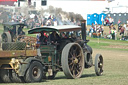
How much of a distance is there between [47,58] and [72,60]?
89 cm

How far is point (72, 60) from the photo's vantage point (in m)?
13.4

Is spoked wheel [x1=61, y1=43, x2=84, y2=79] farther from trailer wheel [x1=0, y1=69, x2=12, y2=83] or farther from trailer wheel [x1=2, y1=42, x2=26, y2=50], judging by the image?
trailer wheel [x1=0, y1=69, x2=12, y2=83]

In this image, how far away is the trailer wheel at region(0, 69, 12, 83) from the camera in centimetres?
1196

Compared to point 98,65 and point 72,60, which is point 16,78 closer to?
point 72,60

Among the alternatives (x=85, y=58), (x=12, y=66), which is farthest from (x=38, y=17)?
(x=12, y=66)

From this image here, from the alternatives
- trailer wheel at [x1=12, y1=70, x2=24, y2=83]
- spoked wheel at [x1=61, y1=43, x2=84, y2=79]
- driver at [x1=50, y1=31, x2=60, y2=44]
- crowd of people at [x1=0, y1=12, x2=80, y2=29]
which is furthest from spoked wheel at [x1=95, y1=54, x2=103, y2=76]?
crowd of people at [x1=0, y1=12, x2=80, y2=29]

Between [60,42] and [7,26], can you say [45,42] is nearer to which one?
[60,42]

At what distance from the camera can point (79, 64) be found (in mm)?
13875

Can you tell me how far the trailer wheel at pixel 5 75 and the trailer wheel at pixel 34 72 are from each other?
0.72 metres

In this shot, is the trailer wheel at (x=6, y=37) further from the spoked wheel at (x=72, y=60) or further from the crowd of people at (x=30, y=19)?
the crowd of people at (x=30, y=19)

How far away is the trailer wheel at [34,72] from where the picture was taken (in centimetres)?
1153

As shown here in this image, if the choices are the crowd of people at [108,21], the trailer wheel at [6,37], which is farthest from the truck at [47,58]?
the crowd of people at [108,21]

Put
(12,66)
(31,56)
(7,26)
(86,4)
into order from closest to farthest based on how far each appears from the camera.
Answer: (12,66), (31,56), (7,26), (86,4)

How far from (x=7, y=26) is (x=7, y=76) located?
57.3 feet
